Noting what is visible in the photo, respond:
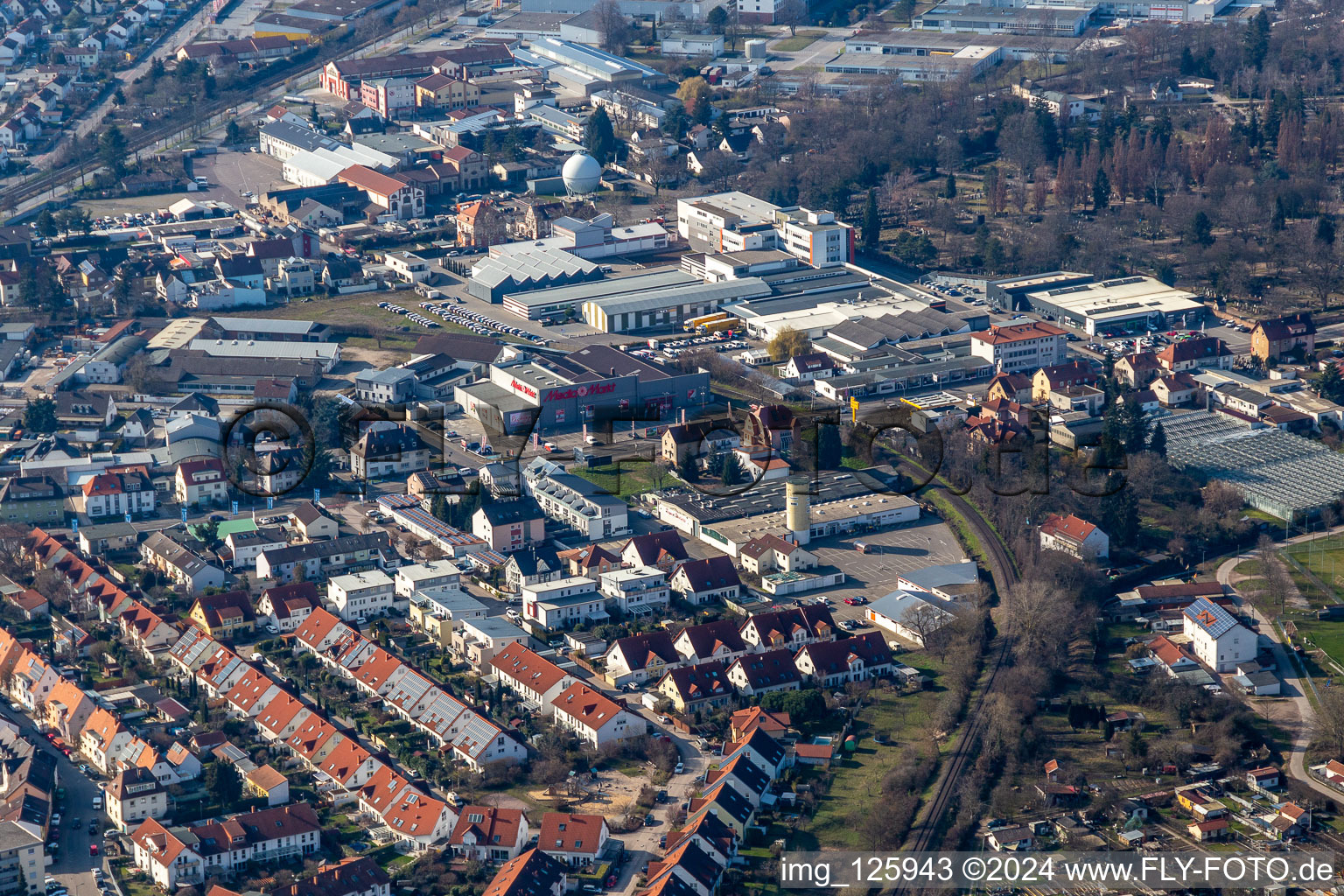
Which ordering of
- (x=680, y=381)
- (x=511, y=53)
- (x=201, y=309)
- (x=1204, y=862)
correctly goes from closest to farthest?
(x=1204, y=862) → (x=680, y=381) → (x=201, y=309) → (x=511, y=53)

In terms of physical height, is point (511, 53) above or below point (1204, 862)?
above

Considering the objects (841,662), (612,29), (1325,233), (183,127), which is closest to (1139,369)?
(1325,233)

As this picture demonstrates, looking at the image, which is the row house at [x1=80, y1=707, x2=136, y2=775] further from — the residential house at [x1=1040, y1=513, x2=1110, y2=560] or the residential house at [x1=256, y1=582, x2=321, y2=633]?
the residential house at [x1=1040, y1=513, x2=1110, y2=560]

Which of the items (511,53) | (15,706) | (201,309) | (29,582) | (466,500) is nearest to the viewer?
(15,706)

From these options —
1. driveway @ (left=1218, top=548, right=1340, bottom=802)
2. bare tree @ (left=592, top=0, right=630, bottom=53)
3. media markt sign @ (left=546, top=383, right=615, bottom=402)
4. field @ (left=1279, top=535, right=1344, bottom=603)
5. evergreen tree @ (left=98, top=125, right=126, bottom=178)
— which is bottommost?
driveway @ (left=1218, top=548, right=1340, bottom=802)

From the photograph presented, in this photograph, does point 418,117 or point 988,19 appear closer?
point 418,117

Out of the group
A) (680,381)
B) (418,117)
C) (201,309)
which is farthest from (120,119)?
(680,381)

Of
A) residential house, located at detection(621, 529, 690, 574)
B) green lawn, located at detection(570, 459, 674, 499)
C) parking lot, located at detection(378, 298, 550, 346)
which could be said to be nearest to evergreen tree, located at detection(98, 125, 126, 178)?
parking lot, located at detection(378, 298, 550, 346)

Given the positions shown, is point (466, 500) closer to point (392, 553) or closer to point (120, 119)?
point (392, 553)
